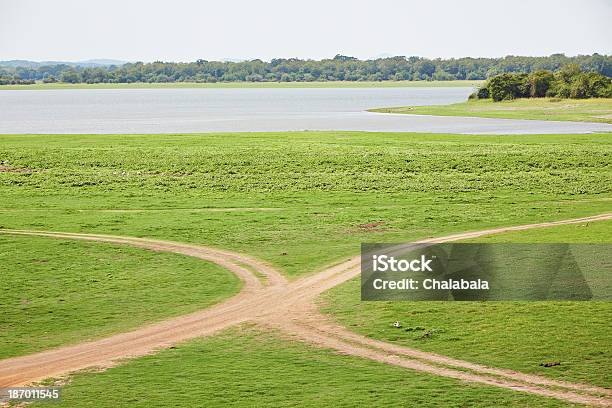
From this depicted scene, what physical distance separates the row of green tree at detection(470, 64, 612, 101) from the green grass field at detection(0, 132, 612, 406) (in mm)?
45666

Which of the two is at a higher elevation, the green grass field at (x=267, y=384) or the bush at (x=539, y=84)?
the bush at (x=539, y=84)

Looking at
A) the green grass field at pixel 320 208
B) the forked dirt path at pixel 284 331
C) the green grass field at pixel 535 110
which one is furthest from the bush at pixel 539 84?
the forked dirt path at pixel 284 331

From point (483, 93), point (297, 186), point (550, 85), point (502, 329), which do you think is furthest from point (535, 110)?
point (502, 329)

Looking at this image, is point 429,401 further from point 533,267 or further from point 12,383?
point 533,267

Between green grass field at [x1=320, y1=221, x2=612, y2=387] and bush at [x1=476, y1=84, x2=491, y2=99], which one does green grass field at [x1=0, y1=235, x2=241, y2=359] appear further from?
bush at [x1=476, y1=84, x2=491, y2=99]

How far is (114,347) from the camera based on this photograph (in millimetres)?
20328

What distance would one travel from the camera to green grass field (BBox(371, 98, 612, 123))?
94500mm

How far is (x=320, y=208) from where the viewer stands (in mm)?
38719

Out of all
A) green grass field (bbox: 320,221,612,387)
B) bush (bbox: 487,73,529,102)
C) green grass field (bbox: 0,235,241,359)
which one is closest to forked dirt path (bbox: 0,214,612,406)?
green grass field (bbox: 320,221,612,387)

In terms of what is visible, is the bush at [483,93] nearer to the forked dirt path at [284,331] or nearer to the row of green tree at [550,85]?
the row of green tree at [550,85]

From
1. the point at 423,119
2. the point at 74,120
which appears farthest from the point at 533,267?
the point at 74,120

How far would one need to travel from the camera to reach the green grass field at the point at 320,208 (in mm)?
18422

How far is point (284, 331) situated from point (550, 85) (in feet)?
325

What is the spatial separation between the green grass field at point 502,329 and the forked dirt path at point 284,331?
468mm
